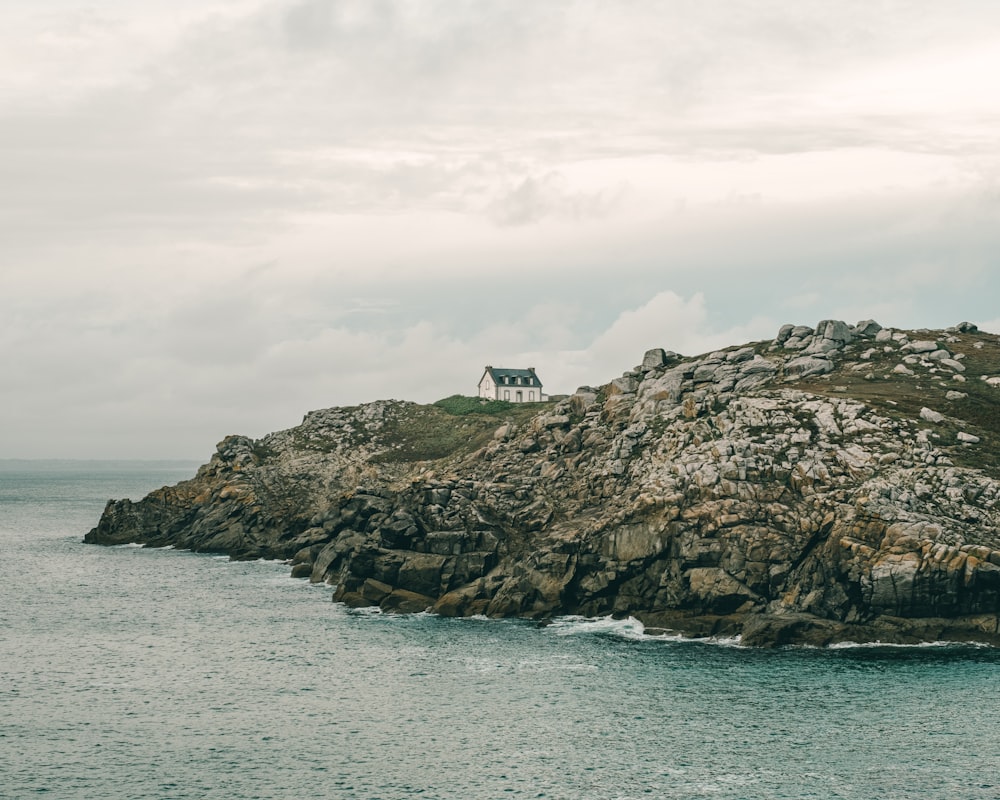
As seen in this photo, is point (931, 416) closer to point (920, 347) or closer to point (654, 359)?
point (920, 347)

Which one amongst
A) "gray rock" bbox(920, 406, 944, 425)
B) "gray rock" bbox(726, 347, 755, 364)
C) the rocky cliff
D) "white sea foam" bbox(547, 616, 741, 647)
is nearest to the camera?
the rocky cliff

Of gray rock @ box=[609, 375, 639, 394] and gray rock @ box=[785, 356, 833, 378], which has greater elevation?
gray rock @ box=[785, 356, 833, 378]

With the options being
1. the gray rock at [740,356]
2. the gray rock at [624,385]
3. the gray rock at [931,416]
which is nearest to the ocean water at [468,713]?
the gray rock at [931,416]

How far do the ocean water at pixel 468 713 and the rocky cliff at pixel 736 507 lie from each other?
568 cm

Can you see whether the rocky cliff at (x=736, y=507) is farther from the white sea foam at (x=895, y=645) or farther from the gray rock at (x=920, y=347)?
the white sea foam at (x=895, y=645)

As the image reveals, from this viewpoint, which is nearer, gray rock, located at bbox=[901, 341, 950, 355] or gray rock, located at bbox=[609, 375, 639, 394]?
gray rock, located at bbox=[901, 341, 950, 355]

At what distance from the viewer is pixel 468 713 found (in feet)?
251

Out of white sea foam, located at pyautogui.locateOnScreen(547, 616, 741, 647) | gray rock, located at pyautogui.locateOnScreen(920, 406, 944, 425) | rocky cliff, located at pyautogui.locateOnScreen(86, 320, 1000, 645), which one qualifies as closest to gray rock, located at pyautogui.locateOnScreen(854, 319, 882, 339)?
rocky cliff, located at pyautogui.locateOnScreen(86, 320, 1000, 645)

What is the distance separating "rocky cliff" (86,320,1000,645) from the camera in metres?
98.4

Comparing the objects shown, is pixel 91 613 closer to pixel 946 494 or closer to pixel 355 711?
pixel 355 711

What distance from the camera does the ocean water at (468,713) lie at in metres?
62.8

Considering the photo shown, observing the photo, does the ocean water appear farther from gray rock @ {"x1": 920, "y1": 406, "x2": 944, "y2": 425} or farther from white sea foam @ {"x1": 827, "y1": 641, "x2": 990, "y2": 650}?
gray rock @ {"x1": 920, "y1": 406, "x2": 944, "y2": 425}

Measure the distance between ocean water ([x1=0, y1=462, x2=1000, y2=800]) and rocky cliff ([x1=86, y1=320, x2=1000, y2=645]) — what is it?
5.68m

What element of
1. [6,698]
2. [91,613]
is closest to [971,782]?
[6,698]
